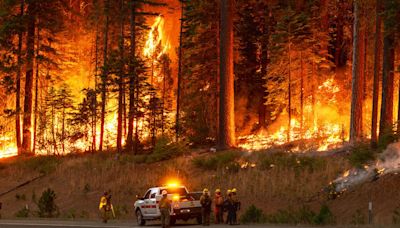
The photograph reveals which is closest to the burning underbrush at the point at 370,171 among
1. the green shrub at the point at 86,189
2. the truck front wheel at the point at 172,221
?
the truck front wheel at the point at 172,221

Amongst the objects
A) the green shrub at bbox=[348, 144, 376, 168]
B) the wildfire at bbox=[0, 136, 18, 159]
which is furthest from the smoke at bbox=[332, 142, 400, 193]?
the wildfire at bbox=[0, 136, 18, 159]

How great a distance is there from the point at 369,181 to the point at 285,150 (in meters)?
11.2

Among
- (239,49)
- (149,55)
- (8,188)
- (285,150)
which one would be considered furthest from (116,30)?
(285,150)

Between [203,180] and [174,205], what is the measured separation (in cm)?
1041

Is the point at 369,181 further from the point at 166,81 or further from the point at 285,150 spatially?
the point at 166,81

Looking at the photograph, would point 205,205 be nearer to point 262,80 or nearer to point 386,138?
point 386,138

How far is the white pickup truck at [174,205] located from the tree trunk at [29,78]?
82.5 ft

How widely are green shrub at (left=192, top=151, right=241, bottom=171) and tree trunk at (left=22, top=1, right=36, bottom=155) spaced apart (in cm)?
1836

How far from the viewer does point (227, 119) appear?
1650 inches

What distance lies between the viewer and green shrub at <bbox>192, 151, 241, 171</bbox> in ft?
125

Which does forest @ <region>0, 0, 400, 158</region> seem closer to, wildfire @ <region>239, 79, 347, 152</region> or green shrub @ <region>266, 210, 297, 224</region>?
wildfire @ <region>239, 79, 347, 152</region>

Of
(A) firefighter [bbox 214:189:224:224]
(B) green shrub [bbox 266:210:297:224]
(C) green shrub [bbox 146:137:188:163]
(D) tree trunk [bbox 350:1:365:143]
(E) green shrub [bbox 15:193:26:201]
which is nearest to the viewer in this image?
(B) green shrub [bbox 266:210:297:224]

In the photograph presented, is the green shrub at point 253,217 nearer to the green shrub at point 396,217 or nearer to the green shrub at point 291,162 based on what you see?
the green shrub at point 396,217

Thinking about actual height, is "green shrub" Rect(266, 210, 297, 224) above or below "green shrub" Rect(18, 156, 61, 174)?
below
